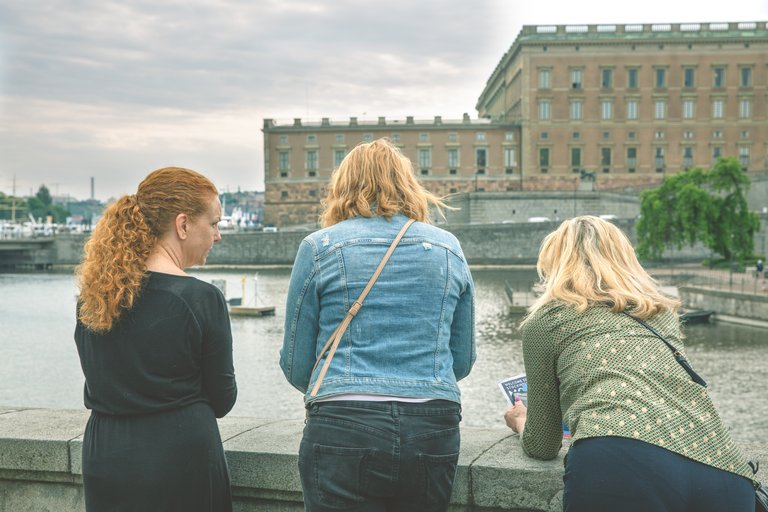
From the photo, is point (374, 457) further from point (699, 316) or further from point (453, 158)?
point (453, 158)

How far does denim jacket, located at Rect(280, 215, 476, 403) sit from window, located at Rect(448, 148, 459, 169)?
74.4 meters

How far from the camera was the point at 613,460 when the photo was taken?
2406 millimetres

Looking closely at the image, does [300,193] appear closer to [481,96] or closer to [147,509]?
[481,96]

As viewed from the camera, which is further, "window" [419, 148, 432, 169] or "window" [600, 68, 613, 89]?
"window" [419, 148, 432, 169]

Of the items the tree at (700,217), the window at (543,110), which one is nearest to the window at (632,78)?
the window at (543,110)

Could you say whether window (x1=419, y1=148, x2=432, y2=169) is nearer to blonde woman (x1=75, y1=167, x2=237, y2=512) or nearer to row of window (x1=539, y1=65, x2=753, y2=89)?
row of window (x1=539, y1=65, x2=753, y2=89)

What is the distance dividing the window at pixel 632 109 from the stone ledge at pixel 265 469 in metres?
74.2

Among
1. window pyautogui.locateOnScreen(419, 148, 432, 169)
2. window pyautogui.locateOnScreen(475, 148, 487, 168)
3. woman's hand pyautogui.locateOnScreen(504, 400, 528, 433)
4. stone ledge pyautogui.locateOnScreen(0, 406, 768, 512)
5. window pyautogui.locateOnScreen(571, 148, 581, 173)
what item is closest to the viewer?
stone ledge pyautogui.locateOnScreen(0, 406, 768, 512)

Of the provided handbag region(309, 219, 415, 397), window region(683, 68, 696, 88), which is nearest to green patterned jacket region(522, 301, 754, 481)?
handbag region(309, 219, 415, 397)

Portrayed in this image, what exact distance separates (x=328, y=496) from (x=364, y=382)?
0.32 meters

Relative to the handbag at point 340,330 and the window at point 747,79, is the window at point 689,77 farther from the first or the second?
the handbag at point 340,330

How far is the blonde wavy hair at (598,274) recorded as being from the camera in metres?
2.71

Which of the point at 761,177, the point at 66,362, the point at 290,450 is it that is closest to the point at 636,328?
the point at 290,450

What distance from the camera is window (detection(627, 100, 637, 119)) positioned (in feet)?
244
